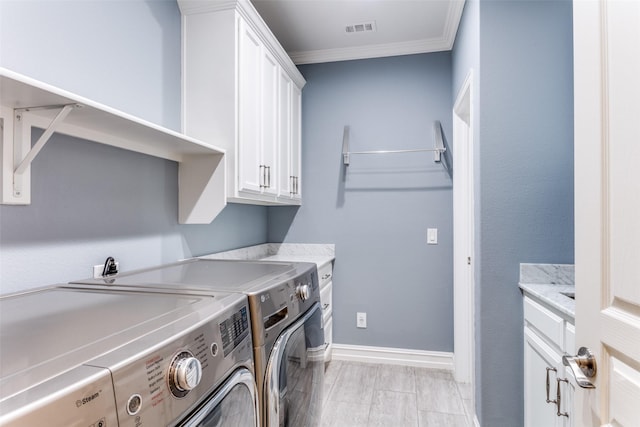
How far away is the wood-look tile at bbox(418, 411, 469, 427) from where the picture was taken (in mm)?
2051

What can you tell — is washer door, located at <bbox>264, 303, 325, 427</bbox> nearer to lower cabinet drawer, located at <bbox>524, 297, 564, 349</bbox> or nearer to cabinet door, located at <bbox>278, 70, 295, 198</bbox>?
lower cabinet drawer, located at <bbox>524, 297, 564, 349</bbox>

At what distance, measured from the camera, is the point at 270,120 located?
2.36m

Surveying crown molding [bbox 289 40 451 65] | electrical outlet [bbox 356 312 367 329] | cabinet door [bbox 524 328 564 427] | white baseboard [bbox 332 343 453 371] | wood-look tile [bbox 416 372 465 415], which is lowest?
wood-look tile [bbox 416 372 465 415]

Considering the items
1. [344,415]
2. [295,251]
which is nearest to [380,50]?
[295,251]

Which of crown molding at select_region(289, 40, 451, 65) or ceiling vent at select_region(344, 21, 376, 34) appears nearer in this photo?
ceiling vent at select_region(344, 21, 376, 34)

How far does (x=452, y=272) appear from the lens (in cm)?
280

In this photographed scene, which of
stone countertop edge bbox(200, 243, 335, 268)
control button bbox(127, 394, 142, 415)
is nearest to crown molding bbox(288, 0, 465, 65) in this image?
stone countertop edge bbox(200, 243, 335, 268)

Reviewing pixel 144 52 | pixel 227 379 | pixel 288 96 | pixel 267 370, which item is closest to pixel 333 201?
pixel 288 96

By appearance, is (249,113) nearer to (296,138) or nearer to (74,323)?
(296,138)

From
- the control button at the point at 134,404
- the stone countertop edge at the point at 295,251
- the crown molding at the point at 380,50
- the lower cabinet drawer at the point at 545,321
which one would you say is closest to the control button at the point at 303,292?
the control button at the point at 134,404

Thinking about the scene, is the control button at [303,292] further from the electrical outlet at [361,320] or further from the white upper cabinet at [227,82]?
the electrical outlet at [361,320]

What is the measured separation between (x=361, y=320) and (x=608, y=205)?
2.45m

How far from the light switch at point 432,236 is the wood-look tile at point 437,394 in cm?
102

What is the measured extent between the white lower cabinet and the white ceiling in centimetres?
193
